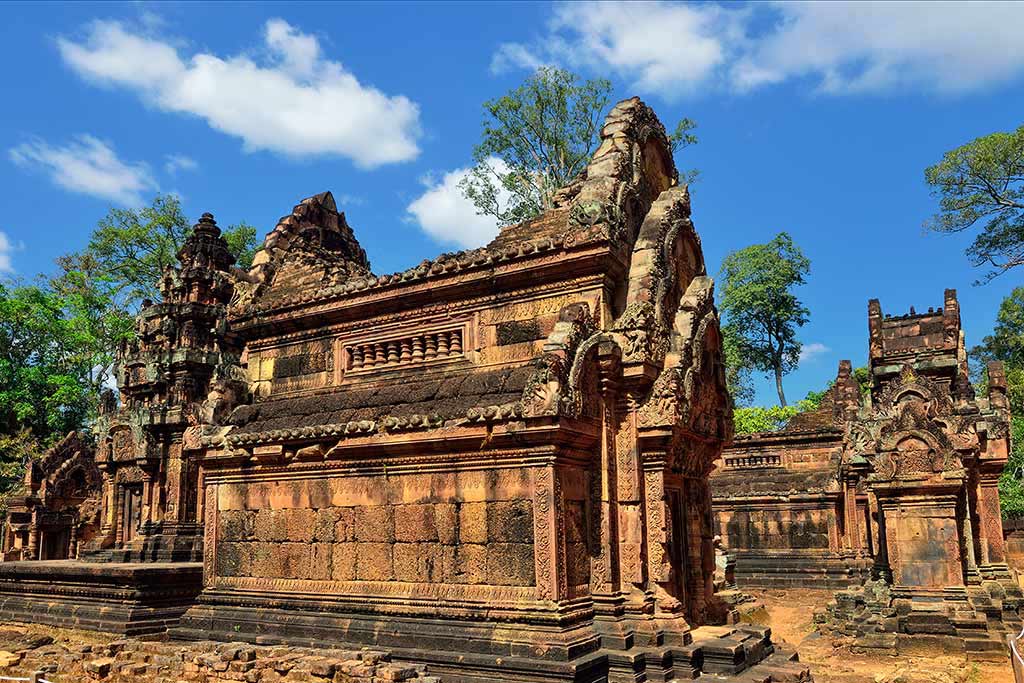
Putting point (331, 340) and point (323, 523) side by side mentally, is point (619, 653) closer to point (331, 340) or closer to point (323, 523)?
point (323, 523)

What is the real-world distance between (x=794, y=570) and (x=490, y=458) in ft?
54.5

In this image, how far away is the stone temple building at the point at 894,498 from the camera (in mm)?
12484

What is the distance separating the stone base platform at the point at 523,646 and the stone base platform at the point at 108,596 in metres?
2.98

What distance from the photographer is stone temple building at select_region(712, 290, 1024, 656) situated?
12.5 meters

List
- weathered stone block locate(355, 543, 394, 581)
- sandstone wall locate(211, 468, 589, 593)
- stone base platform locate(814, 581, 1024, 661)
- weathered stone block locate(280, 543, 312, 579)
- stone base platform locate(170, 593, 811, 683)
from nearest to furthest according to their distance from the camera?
stone base platform locate(170, 593, 811, 683)
sandstone wall locate(211, 468, 589, 593)
weathered stone block locate(355, 543, 394, 581)
weathered stone block locate(280, 543, 312, 579)
stone base platform locate(814, 581, 1024, 661)

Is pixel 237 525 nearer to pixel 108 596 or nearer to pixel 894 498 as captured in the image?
pixel 108 596

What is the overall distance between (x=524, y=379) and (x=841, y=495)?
52.6ft

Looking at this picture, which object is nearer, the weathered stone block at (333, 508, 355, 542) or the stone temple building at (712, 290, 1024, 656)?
the weathered stone block at (333, 508, 355, 542)

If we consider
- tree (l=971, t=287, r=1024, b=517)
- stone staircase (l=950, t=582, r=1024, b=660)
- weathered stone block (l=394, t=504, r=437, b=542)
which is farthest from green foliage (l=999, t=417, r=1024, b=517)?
weathered stone block (l=394, t=504, r=437, b=542)

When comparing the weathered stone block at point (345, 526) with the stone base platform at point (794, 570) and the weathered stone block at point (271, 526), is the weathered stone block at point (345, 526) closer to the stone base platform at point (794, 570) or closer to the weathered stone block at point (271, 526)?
the weathered stone block at point (271, 526)

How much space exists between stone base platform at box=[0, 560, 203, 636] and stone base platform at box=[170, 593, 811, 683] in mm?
2982

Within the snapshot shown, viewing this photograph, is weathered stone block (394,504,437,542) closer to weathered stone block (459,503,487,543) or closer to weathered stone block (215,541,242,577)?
weathered stone block (459,503,487,543)

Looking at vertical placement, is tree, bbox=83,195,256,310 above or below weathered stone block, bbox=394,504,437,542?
above

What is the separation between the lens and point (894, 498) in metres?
12.9
